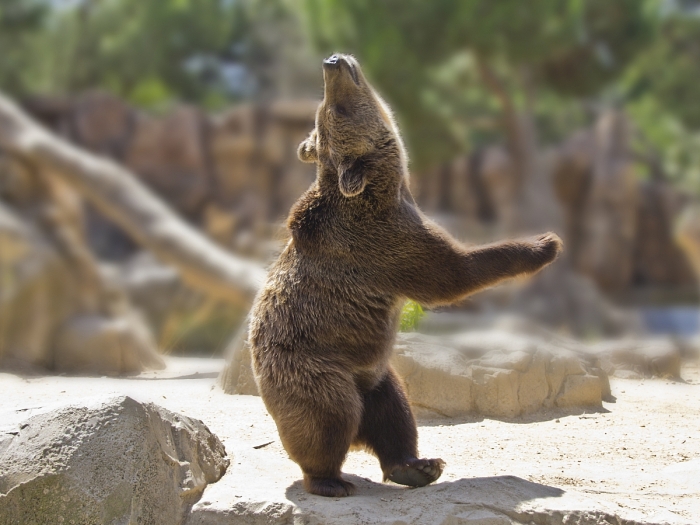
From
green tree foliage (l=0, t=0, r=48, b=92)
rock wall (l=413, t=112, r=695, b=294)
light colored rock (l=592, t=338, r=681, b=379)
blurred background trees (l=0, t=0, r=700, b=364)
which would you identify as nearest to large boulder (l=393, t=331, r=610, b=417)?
light colored rock (l=592, t=338, r=681, b=379)

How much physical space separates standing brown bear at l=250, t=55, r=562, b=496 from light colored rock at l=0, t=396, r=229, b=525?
0.49 metres

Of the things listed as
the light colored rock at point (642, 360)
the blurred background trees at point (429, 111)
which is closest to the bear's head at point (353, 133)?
the light colored rock at point (642, 360)

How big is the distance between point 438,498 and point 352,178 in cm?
129

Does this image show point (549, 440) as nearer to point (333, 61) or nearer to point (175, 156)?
point (333, 61)

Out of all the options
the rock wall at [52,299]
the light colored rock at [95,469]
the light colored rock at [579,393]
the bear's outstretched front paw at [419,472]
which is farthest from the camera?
the rock wall at [52,299]

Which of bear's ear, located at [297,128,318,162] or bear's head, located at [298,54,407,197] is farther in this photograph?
bear's ear, located at [297,128,318,162]

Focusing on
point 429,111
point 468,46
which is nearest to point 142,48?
point 429,111

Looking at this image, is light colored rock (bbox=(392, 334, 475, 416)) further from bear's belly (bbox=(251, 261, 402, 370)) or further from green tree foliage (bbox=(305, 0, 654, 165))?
green tree foliage (bbox=(305, 0, 654, 165))

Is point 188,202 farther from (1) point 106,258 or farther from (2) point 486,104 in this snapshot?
(2) point 486,104

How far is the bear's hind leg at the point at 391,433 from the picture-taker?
3184 mm

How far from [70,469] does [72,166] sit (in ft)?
19.0

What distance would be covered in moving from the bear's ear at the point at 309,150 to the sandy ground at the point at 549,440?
1.27 meters

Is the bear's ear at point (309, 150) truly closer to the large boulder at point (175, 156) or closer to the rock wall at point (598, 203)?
the rock wall at point (598, 203)

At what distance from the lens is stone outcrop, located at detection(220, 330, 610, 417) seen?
183 inches
